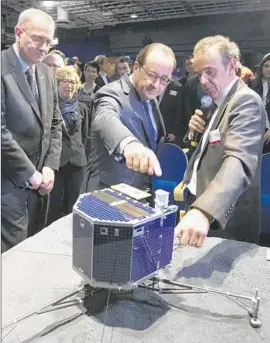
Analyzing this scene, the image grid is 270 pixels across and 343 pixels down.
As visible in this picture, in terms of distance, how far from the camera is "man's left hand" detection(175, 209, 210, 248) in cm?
61

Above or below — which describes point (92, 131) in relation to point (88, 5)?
below

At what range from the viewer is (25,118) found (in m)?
0.63

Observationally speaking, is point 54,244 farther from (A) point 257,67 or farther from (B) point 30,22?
(A) point 257,67

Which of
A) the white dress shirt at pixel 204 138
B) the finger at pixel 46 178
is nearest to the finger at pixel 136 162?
the finger at pixel 46 178

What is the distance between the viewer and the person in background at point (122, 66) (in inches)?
35.3

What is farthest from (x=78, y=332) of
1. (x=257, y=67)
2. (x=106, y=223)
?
(x=257, y=67)

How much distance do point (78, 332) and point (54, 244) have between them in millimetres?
339

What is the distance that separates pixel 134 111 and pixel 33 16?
0.30 metres

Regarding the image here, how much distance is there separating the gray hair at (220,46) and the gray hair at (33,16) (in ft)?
1.18

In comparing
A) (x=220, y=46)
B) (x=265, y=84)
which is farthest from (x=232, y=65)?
(x=265, y=84)

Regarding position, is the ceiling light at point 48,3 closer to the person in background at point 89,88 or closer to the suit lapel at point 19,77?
the suit lapel at point 19,77

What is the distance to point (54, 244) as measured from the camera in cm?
89

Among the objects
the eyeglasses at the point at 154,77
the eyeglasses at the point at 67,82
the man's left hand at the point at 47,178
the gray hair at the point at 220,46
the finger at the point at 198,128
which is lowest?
the man's left hand at the point at 47,178

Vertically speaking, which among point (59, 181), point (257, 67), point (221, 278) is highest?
point (257, 67)
